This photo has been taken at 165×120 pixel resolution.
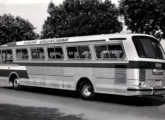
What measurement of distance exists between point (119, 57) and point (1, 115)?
15.7 ft

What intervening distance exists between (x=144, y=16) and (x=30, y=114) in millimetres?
22594

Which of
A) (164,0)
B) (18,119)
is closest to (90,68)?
(18,119)

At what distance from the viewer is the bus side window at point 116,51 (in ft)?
45.4

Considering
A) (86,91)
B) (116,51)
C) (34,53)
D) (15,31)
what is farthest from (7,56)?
(15,31)

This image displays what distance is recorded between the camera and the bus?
43.9 feet

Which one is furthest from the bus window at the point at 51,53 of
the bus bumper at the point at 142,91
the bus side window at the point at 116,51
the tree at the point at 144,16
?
the tree at the point at 144,16

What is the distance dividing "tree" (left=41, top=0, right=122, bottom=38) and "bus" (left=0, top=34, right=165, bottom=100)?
79.3 feet

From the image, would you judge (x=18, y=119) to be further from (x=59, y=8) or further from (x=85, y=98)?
(x=59, y=8)

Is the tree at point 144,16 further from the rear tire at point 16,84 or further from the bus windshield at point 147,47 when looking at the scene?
the bus windshield at point 147,47

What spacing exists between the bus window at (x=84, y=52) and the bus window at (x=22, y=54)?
427 centimetres

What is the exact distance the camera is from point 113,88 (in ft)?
46.0

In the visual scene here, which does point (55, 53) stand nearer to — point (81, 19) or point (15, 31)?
point (81, 19)

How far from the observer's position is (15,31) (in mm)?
54312

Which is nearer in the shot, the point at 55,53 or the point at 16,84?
the point at 55,53
